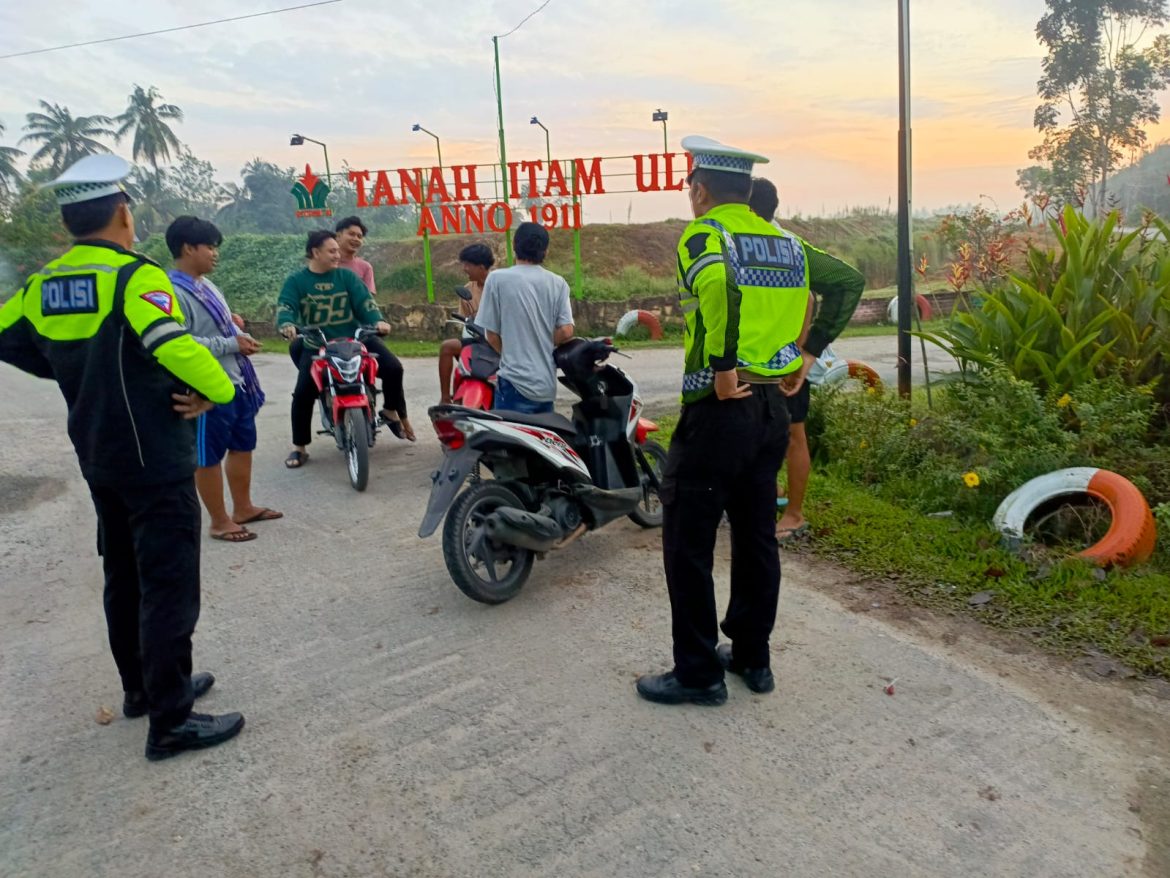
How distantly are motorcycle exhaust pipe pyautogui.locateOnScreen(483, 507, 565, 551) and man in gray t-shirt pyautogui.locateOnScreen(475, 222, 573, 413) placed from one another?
2.87 feet

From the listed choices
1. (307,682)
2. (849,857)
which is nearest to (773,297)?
(849,857)

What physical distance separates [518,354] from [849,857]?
3038 mm

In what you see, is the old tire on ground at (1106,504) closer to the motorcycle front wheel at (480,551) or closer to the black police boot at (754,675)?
the black police boot at (754,675)

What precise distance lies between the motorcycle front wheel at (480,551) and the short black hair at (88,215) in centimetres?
173

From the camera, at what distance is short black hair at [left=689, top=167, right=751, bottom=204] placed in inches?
114

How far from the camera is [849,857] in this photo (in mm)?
2256

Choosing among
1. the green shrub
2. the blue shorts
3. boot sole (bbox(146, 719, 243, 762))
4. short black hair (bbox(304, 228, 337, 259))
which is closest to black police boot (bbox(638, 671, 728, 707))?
boot sole (bbox(146, 719, 243, 762))

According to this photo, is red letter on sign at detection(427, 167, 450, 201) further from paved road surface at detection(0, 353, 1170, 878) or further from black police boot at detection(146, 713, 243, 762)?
black police boot at detection(146, 713, 243, 762)

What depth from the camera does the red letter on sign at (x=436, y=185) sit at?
17172 millimetres

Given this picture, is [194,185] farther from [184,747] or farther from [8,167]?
[184,747]

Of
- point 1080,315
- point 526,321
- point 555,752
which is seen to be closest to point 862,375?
point 1080,315

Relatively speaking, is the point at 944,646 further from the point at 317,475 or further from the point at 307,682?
the point at 317,475

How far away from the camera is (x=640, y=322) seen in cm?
1562

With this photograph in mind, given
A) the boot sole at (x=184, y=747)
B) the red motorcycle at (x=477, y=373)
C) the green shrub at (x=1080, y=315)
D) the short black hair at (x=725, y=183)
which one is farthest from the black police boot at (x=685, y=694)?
the green shrub at (x=1080, y=315)
